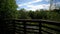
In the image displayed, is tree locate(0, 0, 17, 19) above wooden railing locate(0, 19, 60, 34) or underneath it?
above

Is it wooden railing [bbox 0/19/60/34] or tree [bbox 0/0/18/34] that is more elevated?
tree [bbox 0/0/18/34]

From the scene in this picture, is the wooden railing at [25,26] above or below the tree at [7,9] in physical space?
below

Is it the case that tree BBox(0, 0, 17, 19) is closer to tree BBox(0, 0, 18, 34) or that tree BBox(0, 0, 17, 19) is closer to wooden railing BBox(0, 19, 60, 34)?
tree BBox(0, 0, 18, 34)

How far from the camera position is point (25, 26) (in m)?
7.26

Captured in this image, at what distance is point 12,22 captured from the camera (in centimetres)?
869

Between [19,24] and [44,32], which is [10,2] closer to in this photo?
[19,24]

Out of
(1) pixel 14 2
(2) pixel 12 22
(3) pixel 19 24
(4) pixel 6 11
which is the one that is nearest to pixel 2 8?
(4) pixel 6 11

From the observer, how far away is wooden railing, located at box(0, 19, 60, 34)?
575 cm

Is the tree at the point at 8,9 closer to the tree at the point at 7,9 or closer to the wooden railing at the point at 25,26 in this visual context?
the tree at the point at 7,9

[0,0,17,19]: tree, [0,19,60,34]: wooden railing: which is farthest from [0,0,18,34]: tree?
[0,19,60,34]: wooden railing

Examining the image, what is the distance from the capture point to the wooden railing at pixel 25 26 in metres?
5.75

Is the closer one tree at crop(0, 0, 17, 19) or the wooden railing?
the wooden railing

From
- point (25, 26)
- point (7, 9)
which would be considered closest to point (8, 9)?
point (7, 9)

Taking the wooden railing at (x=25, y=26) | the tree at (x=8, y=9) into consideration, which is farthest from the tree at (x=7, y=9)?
the wooden railing at (x=25, y=26)
